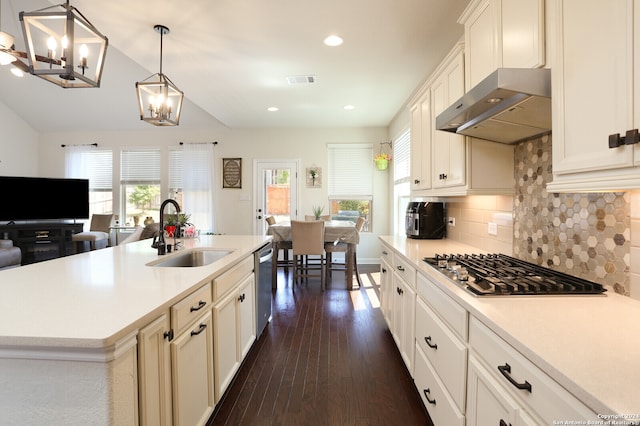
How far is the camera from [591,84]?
0.99 metres

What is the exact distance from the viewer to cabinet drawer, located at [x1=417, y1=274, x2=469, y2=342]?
4.07 ft

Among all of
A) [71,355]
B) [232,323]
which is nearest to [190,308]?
[71,355]

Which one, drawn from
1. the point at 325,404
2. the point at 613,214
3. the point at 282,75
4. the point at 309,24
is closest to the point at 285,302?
the point at 325,404

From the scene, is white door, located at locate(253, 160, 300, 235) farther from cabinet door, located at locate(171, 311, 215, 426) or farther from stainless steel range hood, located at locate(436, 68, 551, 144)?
cabinet door, located at locate(171, 311, 215, 426)

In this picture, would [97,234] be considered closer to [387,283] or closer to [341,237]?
[341,237]

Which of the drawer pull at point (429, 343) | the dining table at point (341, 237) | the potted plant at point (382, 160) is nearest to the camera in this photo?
the drawer pull at point (429, 343)

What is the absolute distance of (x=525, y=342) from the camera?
33.2 inches

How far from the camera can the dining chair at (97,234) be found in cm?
569

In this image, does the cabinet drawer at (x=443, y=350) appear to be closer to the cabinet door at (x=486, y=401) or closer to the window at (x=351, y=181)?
the cabinet door at (x=486, y=401)

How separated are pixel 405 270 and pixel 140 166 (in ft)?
20.0

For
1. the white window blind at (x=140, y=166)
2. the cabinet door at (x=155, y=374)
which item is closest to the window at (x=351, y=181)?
the white window blind at (x=140, y=166)

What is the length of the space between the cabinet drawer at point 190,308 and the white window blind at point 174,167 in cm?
531

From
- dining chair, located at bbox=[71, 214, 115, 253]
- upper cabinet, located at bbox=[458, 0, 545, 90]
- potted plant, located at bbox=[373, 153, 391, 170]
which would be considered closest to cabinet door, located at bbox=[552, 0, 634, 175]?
upper cabinet, located at bbox=[458, 0, 545, 90]

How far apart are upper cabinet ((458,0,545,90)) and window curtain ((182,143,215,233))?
17.3 feet
